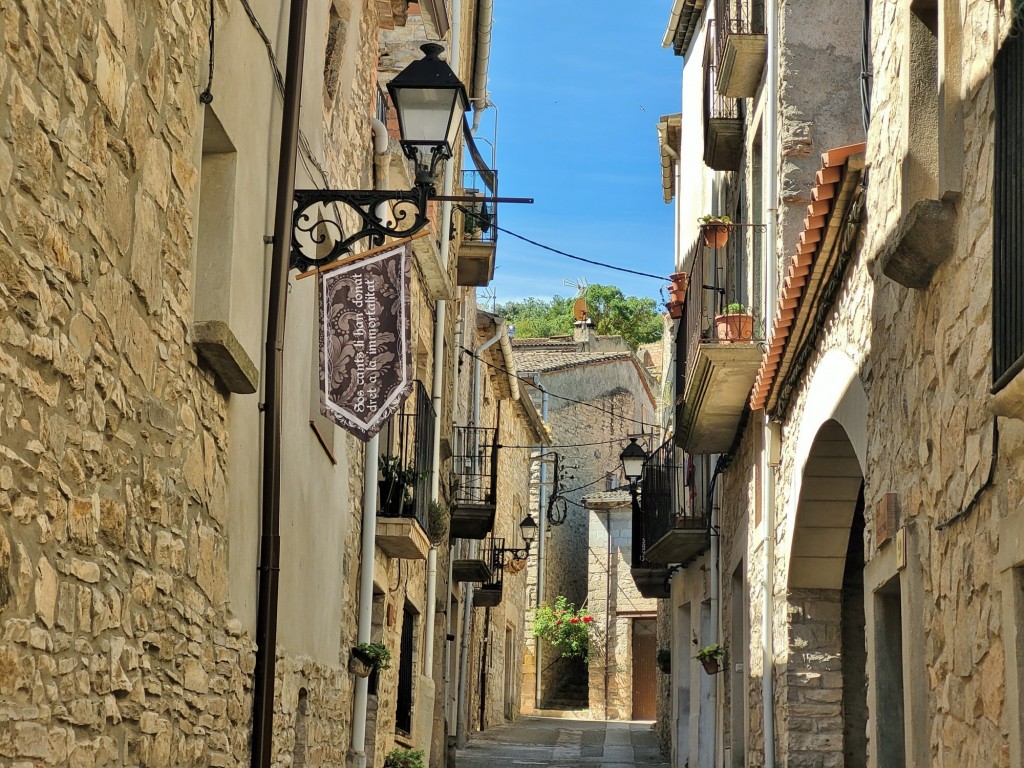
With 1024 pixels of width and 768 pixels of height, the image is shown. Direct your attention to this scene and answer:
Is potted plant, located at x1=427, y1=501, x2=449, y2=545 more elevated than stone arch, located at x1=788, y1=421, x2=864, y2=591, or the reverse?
potted plant, located at x1=427, y1=501, x2=449, y2=545

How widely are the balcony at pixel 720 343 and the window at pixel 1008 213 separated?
6551 millimetres

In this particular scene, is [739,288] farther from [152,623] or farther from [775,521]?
[152,623]

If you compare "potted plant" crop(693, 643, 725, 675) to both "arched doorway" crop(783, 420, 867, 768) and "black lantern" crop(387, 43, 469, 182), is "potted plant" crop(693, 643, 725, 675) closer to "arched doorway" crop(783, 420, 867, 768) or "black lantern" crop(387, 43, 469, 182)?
"arched doorway" crop(783, 420, 867, 768)

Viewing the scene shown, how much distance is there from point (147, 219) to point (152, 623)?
4.74 ft

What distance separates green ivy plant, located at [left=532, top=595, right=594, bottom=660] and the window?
32.1 meters

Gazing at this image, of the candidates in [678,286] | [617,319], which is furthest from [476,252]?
[617,319]

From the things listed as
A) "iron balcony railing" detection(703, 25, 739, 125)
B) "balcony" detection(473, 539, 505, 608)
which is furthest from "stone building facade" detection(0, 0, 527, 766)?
"balcony" detection(473, 539, 505, 608)

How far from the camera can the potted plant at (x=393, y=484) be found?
12539mm

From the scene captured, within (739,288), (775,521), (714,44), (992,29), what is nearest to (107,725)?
(992,29)

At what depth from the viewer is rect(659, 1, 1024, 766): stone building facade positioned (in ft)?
16.0

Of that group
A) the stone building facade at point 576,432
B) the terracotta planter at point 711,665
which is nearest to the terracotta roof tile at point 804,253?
the terracotta planter at point 711,665

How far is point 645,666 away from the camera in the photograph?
36.7 m

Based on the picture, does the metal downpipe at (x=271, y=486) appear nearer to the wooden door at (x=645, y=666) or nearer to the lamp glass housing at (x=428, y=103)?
the lamp glass housing at (x=428, y=103)

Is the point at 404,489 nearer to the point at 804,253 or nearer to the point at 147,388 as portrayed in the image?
the point at 804,253
